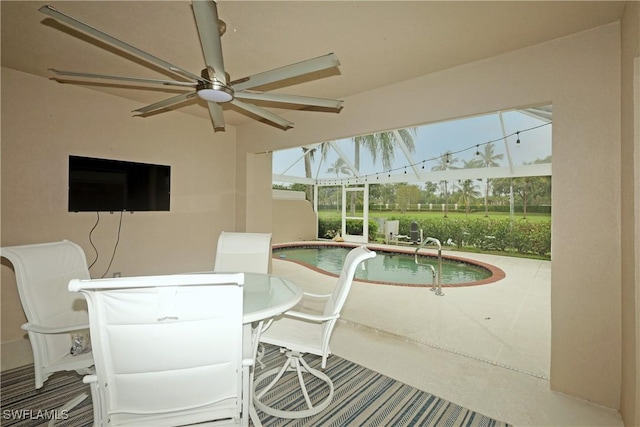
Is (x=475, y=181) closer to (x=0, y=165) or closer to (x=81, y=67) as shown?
(x=81, y=67)

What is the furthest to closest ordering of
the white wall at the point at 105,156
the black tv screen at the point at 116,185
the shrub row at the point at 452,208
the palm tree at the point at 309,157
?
the palm tree at the point at 309,157 → the shrub row at the point at 452,208 → the black tv screen at the point at 116,185 → the white wall at the point at 105,156

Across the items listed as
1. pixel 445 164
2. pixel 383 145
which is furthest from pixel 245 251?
pixel 445 164

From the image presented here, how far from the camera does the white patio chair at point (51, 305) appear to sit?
5.40ft

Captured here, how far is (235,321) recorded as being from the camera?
1.21 metres

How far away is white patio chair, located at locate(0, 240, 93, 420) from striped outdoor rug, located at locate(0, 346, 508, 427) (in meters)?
0.23

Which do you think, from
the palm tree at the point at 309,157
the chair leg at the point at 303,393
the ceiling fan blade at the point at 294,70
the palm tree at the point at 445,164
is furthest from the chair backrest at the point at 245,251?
the palm tree at the point at 445,164

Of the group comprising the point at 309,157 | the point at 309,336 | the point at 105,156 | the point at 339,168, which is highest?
the point at 309,157

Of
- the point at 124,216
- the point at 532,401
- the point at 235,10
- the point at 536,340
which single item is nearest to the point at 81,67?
the point at 124,216

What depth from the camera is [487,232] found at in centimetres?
880

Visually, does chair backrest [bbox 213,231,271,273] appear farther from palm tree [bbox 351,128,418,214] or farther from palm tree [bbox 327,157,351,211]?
palm tree [bbox 327,157,351,211]

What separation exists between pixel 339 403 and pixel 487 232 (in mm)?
8350

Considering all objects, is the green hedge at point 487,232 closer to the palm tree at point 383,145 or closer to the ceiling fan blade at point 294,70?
the palm tree at point 383,145

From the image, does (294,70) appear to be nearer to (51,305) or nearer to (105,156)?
(51,305)

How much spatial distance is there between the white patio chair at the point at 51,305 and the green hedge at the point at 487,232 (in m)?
9.23
